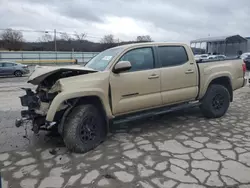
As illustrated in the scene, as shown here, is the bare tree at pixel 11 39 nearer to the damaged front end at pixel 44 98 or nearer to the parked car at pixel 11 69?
the parked car at pixel 11 69

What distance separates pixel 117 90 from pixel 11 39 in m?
59.8

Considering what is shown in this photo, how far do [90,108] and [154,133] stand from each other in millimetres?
1543

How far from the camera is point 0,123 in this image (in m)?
5.61

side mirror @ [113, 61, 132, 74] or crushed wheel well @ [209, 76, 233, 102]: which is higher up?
side mirror @ [113, 61, 132, 74]

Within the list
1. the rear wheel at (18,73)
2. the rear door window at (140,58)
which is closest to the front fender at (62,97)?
the rear door window at (140,58)

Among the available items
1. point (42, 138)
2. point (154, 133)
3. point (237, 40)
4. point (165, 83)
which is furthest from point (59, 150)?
point (237, 40)

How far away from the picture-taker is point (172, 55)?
5004 mm

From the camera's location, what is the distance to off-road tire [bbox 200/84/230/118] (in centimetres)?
552

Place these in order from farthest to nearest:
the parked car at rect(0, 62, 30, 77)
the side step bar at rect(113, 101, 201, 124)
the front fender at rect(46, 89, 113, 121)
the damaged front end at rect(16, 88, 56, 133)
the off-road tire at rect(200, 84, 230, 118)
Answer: the parked car at rect(0, 62, 30, 77) < the off-road tire at rect(200, 84, 230, 118) < the side step bar at rect(113, 101, 201, 124) < the damaged front end at rect(16, 88, 56, 133) < the front fender at rect(46, 89, 113, 121)

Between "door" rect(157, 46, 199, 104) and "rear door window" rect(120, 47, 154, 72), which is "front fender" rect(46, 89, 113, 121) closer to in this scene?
"rear door window" rect(120, 47, 154, 72)

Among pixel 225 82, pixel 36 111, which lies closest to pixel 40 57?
pixel 225 82

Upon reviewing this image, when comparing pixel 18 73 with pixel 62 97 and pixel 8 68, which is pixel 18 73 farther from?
pixel 62 97

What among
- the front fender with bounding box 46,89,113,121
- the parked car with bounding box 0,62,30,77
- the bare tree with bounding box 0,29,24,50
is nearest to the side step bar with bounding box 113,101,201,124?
the front fender with bounding box 46,89,113,121

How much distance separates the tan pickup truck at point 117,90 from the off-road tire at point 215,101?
0.08ft
